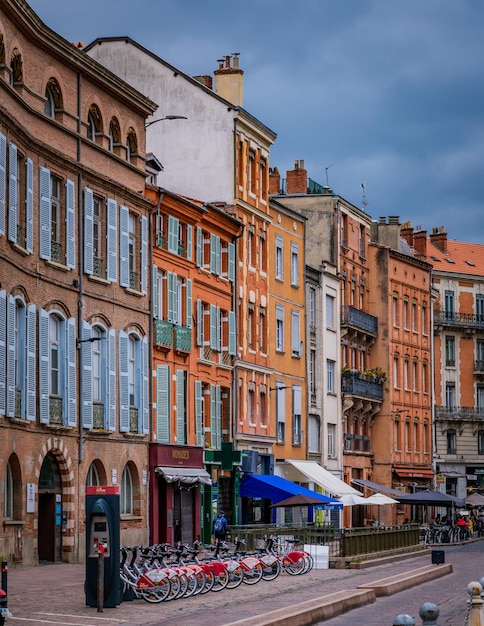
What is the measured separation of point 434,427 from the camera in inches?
4043

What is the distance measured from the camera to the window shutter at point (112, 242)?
46625 mm

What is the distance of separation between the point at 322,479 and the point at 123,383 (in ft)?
68.6

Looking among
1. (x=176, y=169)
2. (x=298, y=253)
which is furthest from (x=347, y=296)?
(x=176, y=169)

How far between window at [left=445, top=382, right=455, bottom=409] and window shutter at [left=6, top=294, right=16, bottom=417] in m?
69.8

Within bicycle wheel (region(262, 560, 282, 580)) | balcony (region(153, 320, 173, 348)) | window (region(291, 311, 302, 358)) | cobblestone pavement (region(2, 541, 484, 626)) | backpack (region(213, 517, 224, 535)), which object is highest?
window (region(291, 311, 302, 358))

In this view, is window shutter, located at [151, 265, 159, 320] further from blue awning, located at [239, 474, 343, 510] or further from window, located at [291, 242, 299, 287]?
window, located at [291, 242, 299, 287]

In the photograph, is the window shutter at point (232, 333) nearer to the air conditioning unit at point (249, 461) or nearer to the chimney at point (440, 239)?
the air conditioning unit at point (249, 461)

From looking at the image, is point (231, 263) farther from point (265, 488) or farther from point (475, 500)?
point (475, 500)

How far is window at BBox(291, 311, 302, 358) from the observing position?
69750 millimetres

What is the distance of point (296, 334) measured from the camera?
70188 mm

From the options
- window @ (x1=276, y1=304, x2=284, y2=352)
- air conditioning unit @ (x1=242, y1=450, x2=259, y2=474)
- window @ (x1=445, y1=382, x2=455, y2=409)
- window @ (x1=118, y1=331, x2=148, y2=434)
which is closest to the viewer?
window @ (x1=118, y1=331, x2=148, y2=434)

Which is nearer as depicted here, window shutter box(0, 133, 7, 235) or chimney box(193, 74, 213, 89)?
window shutter box(0, 133, 7, 235)

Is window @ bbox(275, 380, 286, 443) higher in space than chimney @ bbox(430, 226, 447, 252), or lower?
lower

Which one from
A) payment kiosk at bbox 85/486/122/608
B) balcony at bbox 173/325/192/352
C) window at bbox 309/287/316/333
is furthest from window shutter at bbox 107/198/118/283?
window at bbox 309/287/316/333
